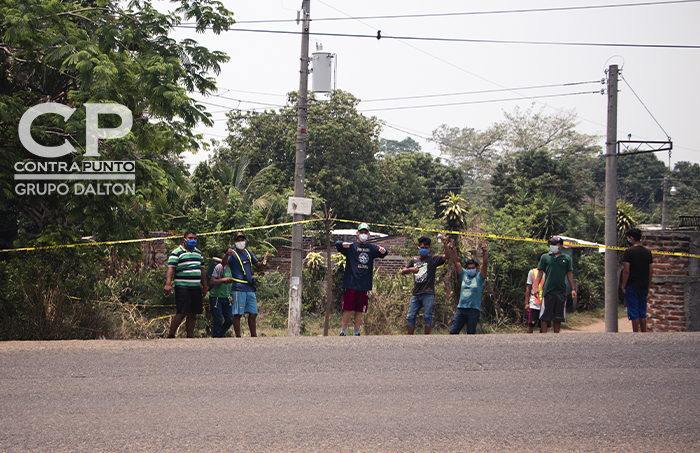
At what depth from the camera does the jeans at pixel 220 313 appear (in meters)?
8.86

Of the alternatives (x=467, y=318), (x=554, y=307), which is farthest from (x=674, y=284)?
(x=467, y=318)

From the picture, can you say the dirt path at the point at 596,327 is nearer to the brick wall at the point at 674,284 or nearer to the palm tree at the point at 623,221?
the palm tree at the point at 623,221

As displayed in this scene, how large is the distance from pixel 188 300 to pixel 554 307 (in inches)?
225

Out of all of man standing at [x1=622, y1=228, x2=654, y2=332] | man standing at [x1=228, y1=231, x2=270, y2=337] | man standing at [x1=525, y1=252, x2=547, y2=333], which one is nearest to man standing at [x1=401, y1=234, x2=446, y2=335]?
man standing at [x1=525, y1=252, x2=547, y2=333]

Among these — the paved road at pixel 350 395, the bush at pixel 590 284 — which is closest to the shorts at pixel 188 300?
the paved road at pixel 350 395

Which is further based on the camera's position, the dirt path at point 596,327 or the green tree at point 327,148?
the green tree at point 327,148

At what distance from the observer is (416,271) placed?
8234mm

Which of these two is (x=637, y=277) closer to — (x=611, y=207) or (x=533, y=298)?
(x=533, y=298)

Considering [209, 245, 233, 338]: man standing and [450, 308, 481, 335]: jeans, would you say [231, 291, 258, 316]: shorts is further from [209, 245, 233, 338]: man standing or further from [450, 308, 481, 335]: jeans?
[450, 308, 481, 335]: jeans

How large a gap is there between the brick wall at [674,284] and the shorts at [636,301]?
2681 millimetres

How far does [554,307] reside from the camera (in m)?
8.63

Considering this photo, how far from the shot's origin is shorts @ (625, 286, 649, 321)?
836 centimetres

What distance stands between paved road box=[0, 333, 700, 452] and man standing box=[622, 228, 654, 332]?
1529 millimetres

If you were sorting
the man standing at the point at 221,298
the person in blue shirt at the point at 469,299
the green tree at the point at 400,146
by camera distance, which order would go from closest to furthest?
the person in blue shirt at the point at 469,299
the man standing at the point at 221,298
the green tree at the point at 400,146
